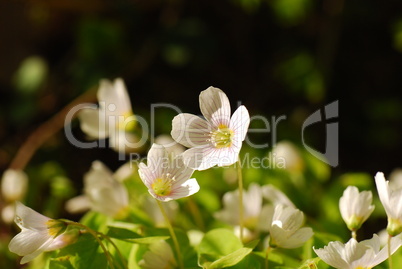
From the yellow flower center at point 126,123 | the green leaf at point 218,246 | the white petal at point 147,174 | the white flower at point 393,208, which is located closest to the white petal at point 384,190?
the white flower at point 393,208

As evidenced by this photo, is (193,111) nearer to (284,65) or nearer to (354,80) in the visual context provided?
(284,65)

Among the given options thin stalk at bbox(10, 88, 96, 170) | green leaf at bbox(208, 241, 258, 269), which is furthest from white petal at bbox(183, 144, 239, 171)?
thin stalk at bbox(10, 88, 96, 170)

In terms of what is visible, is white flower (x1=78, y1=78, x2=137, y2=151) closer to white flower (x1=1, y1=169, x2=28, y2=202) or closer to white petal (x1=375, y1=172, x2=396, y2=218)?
white flower (x1=1, y1=169, x2=28, y2=202)

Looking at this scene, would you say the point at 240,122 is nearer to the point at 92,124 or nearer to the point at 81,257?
the point at 81,257

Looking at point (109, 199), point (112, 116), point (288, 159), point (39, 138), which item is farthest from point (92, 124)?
point (39, 138)

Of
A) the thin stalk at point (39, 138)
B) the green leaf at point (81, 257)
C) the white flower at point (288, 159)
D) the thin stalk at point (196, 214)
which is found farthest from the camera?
the thin stalk at point (39, 138)

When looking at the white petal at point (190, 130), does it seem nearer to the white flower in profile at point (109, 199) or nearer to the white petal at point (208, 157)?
the white petal at point (208, 157)
